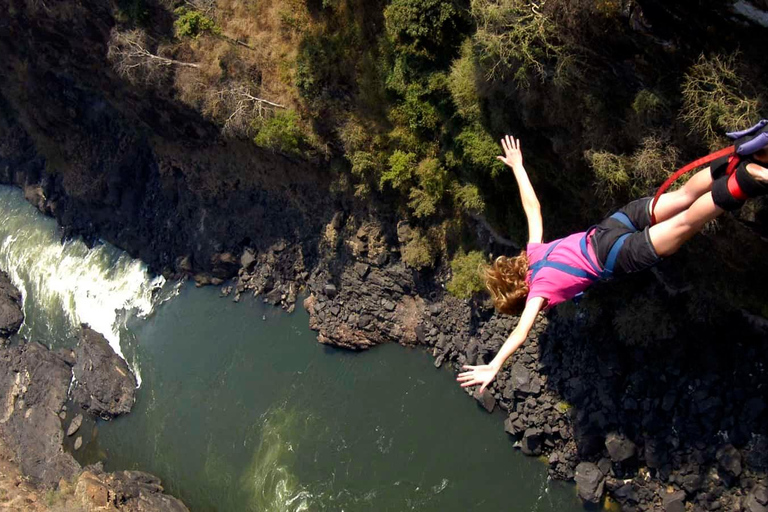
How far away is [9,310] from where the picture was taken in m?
30.0

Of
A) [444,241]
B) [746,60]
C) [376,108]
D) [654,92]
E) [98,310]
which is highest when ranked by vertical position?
[746,60]

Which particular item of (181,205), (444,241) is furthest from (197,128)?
(444,241)

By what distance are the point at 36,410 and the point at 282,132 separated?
16674 millimetres

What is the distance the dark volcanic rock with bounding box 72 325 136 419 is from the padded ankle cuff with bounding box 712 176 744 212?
76.7 feet

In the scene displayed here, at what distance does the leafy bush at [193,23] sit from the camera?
21078mm

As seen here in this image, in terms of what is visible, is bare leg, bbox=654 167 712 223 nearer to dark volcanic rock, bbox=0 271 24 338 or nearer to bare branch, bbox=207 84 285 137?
bare branch, bbox=207 84 285 137

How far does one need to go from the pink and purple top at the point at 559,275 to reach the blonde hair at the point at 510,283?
8 centimetres

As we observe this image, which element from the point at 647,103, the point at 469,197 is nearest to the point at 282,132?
the point at 469,197

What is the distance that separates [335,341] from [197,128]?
1030 cm

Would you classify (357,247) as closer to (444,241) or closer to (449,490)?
(444,241)

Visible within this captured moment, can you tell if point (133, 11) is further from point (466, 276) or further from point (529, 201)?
point (529, 201)

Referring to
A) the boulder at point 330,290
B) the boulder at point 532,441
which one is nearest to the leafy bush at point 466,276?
the boulder at point 532,441

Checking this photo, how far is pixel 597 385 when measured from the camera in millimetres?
15430

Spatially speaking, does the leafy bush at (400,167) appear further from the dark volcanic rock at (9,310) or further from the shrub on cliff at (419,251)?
the dark volcanic rock at (9,310)
